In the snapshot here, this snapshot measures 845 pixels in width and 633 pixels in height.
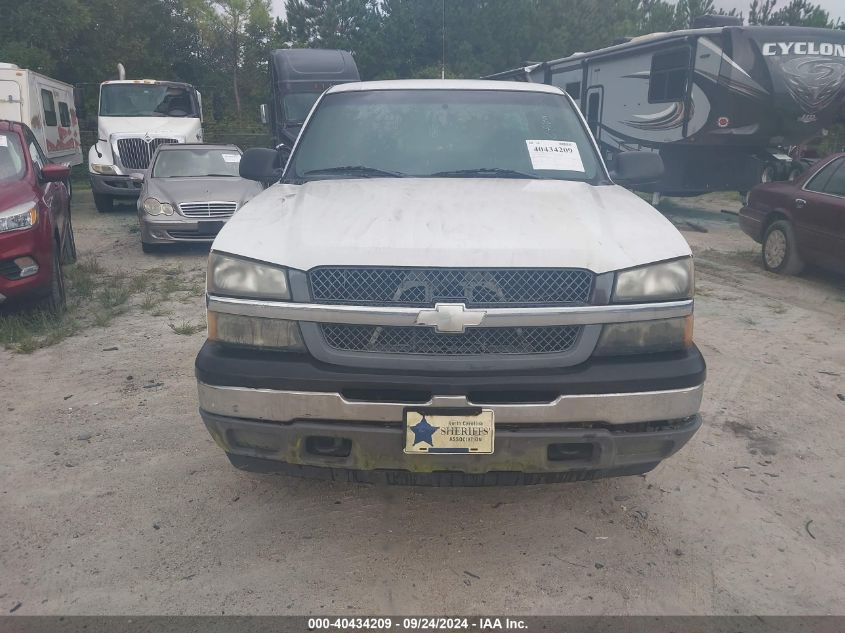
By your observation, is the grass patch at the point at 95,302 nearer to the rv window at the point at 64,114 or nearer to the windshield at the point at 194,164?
the windshield at the point at 194,164

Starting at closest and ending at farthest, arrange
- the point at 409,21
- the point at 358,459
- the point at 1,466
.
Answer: the point at 358,459, the point at 1,466, the point at 409,21

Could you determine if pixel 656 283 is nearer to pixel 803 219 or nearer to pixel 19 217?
pixel 19 217

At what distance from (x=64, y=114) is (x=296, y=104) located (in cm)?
518

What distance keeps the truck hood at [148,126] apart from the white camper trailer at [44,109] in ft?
3.31

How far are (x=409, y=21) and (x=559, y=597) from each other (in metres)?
43.8

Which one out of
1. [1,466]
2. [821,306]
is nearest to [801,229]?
[821,306]

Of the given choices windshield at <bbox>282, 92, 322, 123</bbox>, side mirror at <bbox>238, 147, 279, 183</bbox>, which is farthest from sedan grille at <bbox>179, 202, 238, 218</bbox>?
windshield at <bbox>282, 92, 322, 123</bbox>

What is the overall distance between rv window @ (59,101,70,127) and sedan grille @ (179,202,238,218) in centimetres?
822

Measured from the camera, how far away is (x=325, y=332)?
2.63m

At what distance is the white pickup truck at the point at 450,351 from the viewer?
255cm

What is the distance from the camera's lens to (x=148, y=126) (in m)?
14.9

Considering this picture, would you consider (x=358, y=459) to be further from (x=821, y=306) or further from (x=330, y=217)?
(x=821, y=306)

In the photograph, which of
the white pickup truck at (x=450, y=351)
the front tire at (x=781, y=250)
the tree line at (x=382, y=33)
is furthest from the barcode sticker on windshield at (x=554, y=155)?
the tree line at (x=382, y=33)

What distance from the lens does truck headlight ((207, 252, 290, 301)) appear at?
8.70 ft
